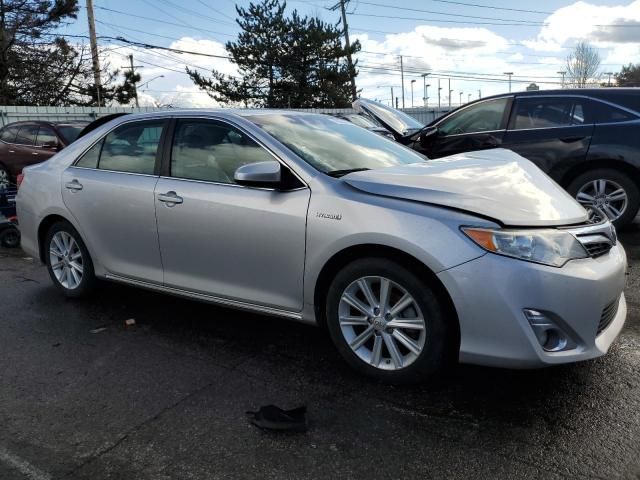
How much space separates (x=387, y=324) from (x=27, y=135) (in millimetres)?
10830

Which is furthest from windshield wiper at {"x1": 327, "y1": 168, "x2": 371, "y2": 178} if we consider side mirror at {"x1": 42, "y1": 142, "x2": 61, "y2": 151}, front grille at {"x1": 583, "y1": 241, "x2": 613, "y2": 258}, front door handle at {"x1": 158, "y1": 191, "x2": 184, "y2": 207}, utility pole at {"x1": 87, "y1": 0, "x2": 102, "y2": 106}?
utility pole at {"x1": 87, "y1": 0, "x2": 102, "y2": 106}

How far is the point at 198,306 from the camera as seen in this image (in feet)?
15.1

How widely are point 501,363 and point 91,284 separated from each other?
3.41 meters

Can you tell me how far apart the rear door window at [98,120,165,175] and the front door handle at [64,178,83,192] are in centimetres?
22

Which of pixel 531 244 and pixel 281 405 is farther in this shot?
pixel 281 405

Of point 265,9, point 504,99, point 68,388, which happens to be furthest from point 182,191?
point 265,9

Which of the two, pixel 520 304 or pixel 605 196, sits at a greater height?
pixel 520 304

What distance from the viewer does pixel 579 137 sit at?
645cm

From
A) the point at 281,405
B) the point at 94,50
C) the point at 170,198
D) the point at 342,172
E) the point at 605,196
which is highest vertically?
the point at 94,50

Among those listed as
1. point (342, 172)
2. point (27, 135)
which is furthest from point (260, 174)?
point (27, 135)

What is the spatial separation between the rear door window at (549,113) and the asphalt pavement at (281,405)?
325cm

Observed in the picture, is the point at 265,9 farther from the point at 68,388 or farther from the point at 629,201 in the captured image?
the point at 68,388

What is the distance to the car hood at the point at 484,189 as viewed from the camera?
9.41 ft

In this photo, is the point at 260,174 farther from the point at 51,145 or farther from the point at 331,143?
the point at 51,145
